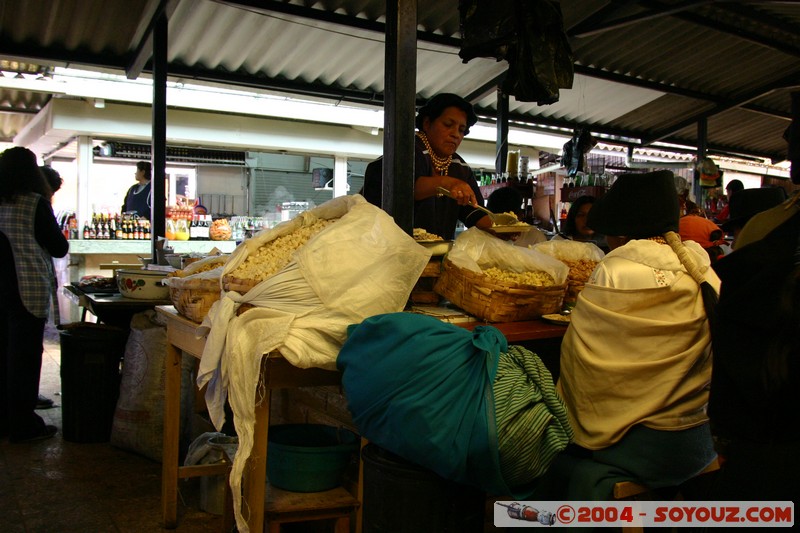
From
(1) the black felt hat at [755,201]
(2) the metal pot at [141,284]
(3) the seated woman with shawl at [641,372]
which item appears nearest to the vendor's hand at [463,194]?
(3) the seated woman with shawl at [641,372]

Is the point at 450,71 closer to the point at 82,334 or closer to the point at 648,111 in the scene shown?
the point at 648,111

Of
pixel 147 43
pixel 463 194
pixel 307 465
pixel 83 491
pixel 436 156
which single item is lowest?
pixel 83 491

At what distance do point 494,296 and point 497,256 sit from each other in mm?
293

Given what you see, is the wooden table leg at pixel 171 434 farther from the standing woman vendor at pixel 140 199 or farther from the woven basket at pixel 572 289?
the standing woman vendor at pixel 140 199

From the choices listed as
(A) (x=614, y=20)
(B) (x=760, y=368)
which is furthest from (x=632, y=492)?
(A) (x=614, y=20)

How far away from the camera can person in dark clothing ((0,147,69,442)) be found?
4.58m

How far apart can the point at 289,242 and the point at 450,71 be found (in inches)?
186

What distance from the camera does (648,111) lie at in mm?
9148

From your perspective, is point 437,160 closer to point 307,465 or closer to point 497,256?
point 497,256

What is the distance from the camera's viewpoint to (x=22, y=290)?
15.1 ft

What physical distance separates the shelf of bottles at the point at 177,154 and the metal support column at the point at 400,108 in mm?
8053

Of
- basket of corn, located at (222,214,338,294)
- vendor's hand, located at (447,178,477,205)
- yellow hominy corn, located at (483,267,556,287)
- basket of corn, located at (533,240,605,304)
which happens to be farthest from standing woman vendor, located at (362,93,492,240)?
basket of corn, located at (222,214,338,294)

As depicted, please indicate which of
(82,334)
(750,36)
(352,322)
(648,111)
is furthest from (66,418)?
(648,111)

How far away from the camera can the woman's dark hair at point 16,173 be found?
4609mm
